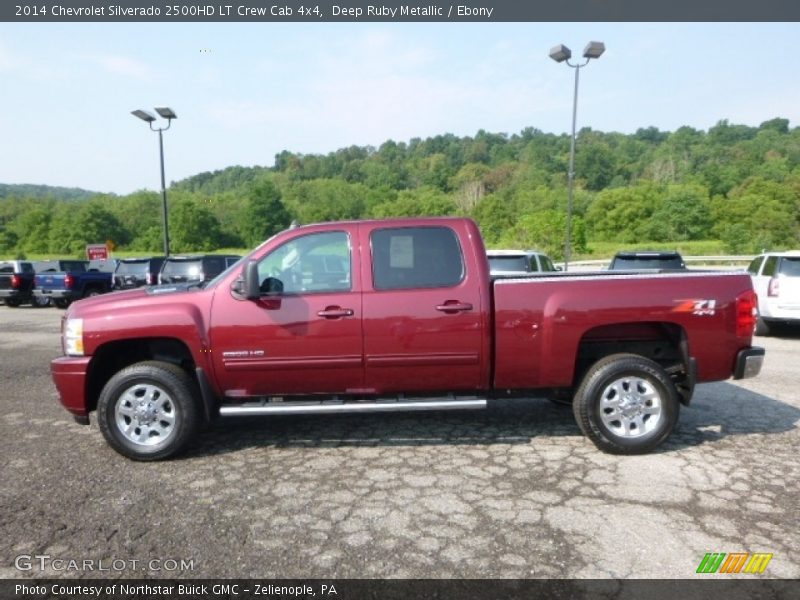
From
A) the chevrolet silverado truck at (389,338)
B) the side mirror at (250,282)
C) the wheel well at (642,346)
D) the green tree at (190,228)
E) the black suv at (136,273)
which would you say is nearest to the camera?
the side mirror at (250,282)

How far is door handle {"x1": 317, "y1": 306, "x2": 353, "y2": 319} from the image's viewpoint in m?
4.25

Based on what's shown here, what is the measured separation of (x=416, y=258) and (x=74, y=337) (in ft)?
9.46

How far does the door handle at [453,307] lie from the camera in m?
4.26

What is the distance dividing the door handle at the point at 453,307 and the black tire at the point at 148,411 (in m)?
2.17

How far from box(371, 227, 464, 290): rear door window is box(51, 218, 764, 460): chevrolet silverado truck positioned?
1 cm

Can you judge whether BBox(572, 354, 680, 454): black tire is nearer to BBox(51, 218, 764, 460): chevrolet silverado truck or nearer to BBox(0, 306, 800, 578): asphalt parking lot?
BBox(51, 218, 764, 460): chevrolet silverado truck

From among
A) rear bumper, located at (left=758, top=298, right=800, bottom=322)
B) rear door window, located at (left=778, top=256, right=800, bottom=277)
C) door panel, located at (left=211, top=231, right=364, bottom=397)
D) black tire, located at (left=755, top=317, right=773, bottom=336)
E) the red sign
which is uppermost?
the red sign

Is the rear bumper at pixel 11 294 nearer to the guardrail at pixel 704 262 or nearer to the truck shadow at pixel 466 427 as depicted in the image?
the truck shadow at pixel 466 427

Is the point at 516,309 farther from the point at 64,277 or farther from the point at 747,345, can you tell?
the point at 64,277

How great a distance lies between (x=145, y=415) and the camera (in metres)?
4.36

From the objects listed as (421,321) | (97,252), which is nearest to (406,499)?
(421,321)

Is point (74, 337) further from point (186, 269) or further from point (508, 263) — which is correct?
point (186, 269)

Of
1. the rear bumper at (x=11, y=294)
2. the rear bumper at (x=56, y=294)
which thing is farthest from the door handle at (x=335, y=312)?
the rear bumper at (x=11, y=294)

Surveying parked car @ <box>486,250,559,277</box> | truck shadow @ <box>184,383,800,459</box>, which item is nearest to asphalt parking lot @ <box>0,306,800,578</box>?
truck shadow @ <box>184,383,800,459</box>
